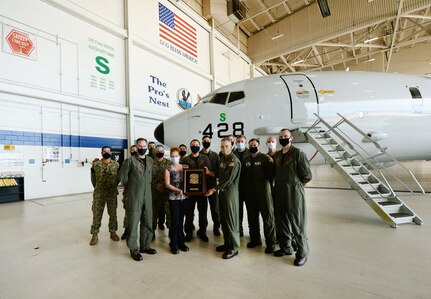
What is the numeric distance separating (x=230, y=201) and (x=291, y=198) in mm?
868

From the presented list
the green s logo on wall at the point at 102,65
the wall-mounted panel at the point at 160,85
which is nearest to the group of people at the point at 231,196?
the green s logo on wall at the point at 102,65

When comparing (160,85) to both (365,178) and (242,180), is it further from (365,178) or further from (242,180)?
(365,178)

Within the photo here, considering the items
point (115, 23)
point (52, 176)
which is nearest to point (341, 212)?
point (52, 176)

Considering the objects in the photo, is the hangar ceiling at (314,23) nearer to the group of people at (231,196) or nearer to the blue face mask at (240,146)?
the blue face mask at (240,146)

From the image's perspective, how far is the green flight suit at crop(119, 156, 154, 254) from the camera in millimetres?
3492

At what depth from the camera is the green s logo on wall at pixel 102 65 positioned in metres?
11.0

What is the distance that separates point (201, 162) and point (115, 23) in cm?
1089

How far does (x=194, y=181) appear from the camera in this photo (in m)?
3.80

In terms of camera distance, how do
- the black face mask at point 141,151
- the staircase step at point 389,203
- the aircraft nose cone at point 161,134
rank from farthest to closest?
the aircraft nose cone at point 161,134 < the staircase step at point 389,203 < the black face mask at point 141,151

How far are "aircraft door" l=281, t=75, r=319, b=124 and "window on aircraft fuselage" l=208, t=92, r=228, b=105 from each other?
185 centimetres

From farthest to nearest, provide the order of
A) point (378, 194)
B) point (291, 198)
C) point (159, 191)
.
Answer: point (378, 194) < point (159, 191) < point (291, 198)

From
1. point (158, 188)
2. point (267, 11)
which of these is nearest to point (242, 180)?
point (158, 188)

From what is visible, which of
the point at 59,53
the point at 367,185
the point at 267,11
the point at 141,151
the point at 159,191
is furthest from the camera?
the point at 267,11

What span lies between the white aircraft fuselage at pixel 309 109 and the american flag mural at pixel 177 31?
30.5 feet
